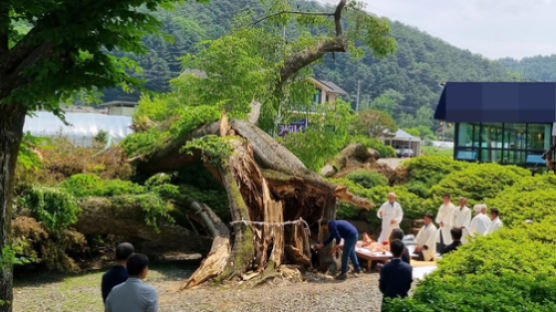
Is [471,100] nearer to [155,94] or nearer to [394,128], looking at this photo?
[155,94]

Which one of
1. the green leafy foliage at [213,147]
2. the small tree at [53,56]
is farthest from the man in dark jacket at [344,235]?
the small tree at [53,56]

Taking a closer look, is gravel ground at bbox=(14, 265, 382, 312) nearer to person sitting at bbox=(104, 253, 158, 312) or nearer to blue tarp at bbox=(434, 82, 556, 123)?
person sitting at bbox=(104, 253, 158, 312)

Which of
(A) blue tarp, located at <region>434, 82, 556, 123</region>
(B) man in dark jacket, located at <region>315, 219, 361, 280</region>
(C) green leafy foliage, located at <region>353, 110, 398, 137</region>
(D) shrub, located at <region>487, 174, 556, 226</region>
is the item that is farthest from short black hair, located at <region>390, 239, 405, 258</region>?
(C) green leafy foliage, located at <region>353, 110, 398, 137</region>

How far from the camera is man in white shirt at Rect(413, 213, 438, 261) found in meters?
15.2

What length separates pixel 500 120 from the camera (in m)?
33.6

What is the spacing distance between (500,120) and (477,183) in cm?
1362

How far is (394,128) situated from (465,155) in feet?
132

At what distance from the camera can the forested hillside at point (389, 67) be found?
170 ft

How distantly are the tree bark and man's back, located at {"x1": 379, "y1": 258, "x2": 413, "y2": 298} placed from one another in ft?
13.7

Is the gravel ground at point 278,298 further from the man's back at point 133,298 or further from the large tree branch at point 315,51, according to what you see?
the large tree branch at point 315,51

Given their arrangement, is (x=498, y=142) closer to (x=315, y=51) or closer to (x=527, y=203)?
(x=315, y=51)

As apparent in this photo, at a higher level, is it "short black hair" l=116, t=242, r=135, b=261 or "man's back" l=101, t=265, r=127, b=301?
"short black hair" l=116, t=242, r=135, b=261

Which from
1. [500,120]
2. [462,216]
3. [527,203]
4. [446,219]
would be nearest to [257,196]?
[446,219]

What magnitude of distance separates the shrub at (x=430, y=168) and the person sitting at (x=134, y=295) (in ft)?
64.7
